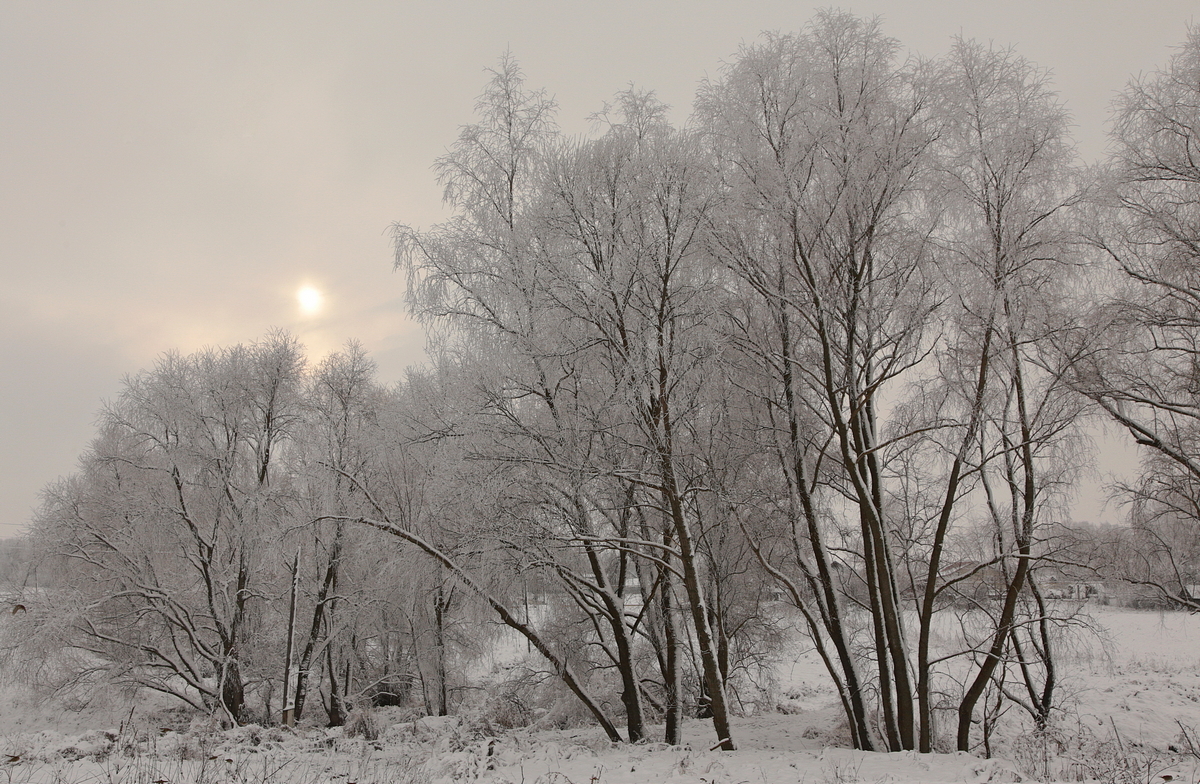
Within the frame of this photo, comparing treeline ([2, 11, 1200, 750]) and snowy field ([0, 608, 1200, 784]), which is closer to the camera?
snowy field ([0, 608, 1200, 784])

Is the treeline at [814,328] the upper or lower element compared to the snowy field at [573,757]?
upper

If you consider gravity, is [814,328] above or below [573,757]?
above

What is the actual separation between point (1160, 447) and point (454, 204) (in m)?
10.6

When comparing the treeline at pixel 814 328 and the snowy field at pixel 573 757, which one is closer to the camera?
the snowy field at pixel 573 757

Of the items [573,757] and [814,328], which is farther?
[814,328]

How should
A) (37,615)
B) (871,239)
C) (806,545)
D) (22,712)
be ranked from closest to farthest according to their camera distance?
(871,239)
(806,545)
(37,615)
(22,712)

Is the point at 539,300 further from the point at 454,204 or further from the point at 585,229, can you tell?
the point at 454,204

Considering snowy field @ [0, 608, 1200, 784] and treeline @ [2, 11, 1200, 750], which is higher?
treeline @ [2, 11, 1200, 750]

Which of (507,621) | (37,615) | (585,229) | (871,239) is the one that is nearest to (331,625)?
(37,615)

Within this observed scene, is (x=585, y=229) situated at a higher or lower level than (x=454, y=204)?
lower

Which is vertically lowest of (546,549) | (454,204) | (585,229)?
(546,549)

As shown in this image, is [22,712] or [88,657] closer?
[88,657]

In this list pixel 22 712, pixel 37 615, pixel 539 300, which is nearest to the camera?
pixel 539 300

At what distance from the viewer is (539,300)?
8.39 m
